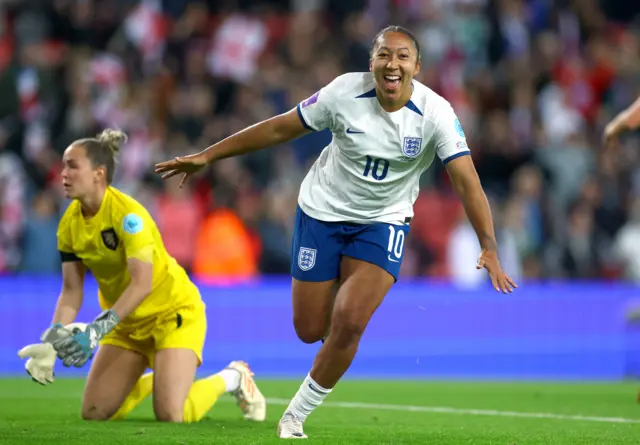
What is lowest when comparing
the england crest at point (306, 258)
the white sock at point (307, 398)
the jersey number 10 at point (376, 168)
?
the white sock at point (307, 398)

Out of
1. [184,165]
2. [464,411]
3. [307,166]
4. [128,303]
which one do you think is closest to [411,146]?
[184,165]

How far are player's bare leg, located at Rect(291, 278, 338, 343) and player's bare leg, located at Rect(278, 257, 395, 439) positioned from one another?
0.30 meters

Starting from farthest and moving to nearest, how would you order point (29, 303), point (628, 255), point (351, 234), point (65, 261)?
point (628, 255), point (29, 303), point (65, 261), point (351, 234)

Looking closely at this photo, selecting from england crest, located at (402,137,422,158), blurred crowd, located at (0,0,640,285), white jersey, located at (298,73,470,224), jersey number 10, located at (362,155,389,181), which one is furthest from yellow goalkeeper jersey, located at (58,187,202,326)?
blurred crowd, located at (0,0,640,285)

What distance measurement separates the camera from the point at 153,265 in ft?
26.9

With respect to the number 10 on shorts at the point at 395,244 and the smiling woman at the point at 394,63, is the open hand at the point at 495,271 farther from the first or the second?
the smiling woman at the point at 394,63

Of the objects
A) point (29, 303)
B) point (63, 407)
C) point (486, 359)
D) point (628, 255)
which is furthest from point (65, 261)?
point (628, 255)

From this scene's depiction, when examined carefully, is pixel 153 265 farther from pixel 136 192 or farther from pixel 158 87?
pixel 158 87

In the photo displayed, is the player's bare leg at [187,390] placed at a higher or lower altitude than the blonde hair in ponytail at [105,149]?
lower

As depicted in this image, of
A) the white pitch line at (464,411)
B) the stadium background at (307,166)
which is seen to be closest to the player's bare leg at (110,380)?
the white pitch line at (464,411)

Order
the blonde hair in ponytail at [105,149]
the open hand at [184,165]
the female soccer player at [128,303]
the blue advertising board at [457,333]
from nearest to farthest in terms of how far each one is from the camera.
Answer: the open hand at [184,165], the female soccer player at [128,303], the blonde hair in ponytail at [105,149], the blue advertising board at [457,333]

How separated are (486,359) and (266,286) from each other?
2.91 metres

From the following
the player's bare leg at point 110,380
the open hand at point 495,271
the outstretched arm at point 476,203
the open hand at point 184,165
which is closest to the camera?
the open hand at point 495,271

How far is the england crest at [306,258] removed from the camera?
7.26 m
